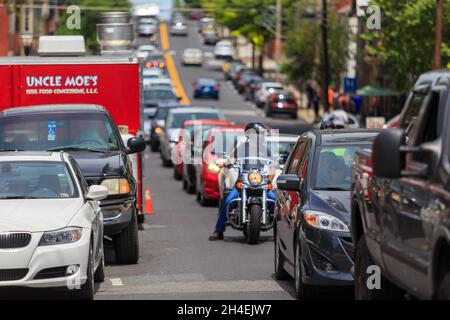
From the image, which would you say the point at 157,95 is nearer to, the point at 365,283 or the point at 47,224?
the point at 47,224

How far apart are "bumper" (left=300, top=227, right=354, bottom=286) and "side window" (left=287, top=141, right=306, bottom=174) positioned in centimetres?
199

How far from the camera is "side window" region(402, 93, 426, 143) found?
32.2 feet

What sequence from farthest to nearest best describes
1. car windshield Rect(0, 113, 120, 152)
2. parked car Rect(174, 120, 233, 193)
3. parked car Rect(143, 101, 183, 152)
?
parked car Rect(143, 101, 183, 152)
parked car Rect(174, 120, 233, 193)
car windshield Rect(0, 113, 120, 152)

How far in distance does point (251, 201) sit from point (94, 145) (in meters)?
2.66

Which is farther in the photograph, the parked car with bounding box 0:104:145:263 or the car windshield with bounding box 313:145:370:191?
the parked car with bounding box 0:104:145:263

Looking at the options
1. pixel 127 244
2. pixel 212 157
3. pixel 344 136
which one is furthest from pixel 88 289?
pixel 212 157

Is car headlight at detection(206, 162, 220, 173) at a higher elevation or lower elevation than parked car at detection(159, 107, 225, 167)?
higher

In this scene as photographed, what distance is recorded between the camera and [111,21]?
91.4ft

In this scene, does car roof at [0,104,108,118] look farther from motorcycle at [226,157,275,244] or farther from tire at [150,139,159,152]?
tire at [150,139,159,152]

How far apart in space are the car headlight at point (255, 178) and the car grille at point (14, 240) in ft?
24.0

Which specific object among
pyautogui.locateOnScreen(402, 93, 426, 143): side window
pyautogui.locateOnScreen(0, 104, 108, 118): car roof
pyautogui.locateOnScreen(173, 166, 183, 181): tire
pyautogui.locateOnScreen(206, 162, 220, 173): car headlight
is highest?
pyautogui.locateOnScreen(402, 93, 426, 143): side window

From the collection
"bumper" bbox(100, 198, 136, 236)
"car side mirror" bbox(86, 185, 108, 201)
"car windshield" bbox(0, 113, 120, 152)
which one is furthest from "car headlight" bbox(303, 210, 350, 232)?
"car windshield" bbox(0, 113, 120, 152)

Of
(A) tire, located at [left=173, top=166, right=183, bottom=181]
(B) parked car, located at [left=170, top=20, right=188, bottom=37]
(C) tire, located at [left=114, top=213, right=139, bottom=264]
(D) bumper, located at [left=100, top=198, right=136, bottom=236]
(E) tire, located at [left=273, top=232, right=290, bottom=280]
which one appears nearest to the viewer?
(E) tire, located at [left=273, top=232, right=290, bottom=280]
